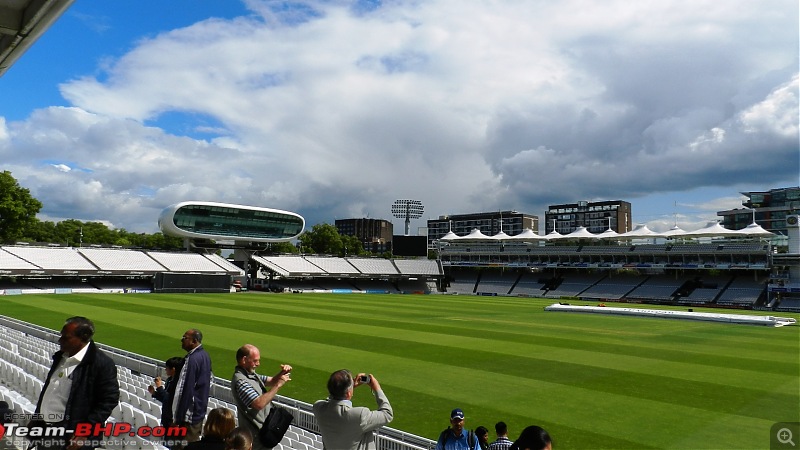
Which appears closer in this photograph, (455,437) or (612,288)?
(455,437)

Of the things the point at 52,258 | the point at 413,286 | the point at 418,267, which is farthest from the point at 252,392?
the point at 418,267

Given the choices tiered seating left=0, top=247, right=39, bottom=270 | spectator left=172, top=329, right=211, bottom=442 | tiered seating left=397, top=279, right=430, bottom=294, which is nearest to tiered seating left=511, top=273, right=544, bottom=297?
tiered seating left=397, top=279, right=430, bottom=294

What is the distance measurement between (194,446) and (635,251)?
2758 inches

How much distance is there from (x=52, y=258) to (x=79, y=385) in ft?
192

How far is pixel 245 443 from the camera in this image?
3.73m

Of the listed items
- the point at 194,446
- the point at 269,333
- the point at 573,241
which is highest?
the point at 573,241

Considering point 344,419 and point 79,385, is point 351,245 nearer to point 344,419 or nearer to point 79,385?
point 79,385

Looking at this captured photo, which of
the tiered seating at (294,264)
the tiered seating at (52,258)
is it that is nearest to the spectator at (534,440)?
the tiered seating at (52,258)

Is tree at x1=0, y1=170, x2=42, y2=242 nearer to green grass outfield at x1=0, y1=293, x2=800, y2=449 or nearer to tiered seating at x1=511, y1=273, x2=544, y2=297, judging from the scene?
Answer: green grass outfield at x1=0, y1=293, x2=800, y2=449

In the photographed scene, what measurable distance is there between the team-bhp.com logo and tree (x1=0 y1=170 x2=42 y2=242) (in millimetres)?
67267

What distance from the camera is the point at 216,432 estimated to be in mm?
4047

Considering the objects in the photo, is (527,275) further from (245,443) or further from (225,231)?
(245,443)

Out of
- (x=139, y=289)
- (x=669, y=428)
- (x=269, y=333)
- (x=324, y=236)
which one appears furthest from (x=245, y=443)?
(x=324, y=236)

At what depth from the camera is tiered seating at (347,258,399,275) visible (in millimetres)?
75062
